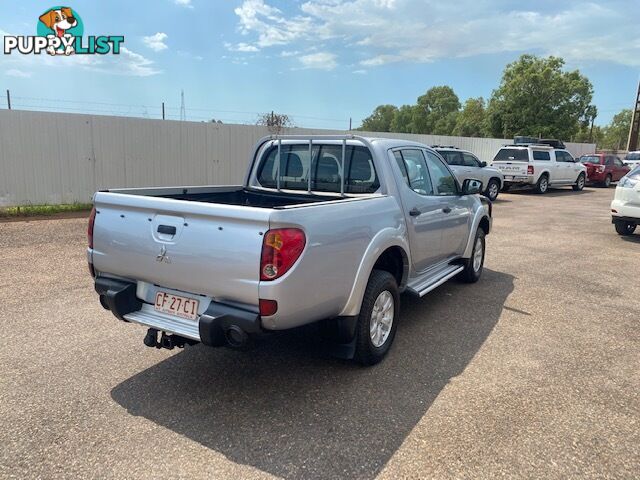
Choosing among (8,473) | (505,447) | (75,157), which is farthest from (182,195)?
(75,157)

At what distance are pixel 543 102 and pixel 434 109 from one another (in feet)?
182

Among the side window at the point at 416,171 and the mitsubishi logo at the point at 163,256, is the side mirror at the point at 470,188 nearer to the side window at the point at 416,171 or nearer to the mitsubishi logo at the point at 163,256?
the side window at the point at 416,171

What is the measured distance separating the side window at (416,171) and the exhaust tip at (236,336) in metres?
2.31

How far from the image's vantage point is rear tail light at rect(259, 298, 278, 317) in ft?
9.25

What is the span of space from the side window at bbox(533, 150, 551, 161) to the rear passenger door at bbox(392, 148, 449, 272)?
1653cm

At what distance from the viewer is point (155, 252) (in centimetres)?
316

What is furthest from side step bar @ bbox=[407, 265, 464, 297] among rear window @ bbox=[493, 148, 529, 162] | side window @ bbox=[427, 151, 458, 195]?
rear window @ bbox=[493, 148, 529, 162]

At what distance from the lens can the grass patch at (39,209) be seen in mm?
10929

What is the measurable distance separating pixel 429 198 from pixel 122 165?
1022cm

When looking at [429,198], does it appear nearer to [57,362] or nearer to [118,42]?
[57,362]

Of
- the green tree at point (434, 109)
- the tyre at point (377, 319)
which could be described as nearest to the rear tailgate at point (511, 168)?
the tyre at point (377, 319)

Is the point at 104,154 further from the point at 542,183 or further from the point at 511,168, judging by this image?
the point at 542,183

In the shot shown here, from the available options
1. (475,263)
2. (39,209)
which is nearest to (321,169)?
(475,263)

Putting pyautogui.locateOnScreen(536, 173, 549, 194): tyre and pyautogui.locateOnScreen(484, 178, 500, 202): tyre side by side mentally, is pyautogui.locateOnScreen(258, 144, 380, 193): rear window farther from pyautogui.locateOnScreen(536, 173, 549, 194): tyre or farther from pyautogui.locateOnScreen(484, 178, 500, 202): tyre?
pyautogui.locateOnScreen(536, 173, 549, 194): tyre
